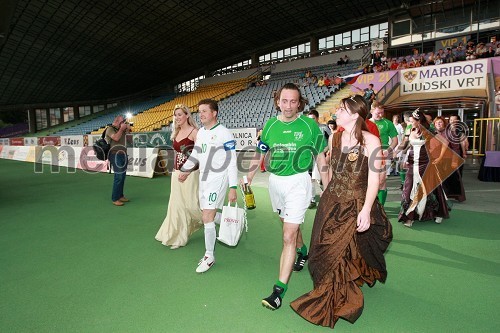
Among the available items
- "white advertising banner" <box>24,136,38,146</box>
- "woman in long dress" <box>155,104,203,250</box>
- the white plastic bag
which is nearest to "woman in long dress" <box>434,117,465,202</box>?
the white plastic bag

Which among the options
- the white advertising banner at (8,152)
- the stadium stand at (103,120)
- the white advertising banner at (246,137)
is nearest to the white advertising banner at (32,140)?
the white advertising banner at (8,152)

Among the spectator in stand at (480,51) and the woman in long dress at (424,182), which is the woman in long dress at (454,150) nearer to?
the woman in long dress at (424,182)

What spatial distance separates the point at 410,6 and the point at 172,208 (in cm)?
2593

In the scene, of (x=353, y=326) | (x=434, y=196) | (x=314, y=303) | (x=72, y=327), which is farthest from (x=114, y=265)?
(x=434, y=196)

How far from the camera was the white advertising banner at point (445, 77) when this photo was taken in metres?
13.6

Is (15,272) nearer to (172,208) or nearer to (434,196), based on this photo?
(172,208)

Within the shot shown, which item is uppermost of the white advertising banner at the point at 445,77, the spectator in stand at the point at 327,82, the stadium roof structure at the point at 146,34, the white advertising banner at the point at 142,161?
the stadium roof structure at the point at 146,34

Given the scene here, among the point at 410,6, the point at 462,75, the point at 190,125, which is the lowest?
the point at 190,125

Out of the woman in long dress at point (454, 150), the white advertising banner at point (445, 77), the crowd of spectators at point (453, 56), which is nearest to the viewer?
the woman in long dress at point (454, 150)

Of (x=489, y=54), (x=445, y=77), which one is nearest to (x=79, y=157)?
(x=445, y=77)

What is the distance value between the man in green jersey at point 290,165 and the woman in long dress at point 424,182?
10.1ft

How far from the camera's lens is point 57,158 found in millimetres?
17109

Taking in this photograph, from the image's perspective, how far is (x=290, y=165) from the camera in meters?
2.81

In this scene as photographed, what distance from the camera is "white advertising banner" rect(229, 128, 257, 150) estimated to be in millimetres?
15094
